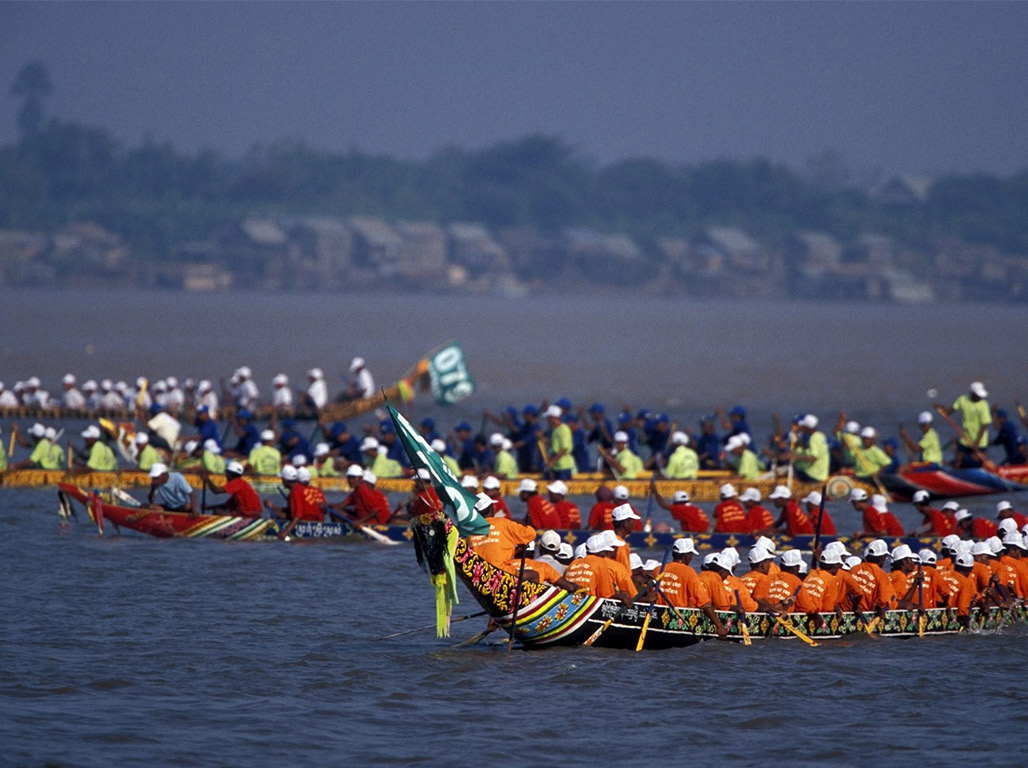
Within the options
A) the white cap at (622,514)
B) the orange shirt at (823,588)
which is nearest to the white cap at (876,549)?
the orange shirt at (823,588)

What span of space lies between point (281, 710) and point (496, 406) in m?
35.0

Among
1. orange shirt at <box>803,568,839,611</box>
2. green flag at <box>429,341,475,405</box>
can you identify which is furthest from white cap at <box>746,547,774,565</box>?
green flag at <box>429,341,475,405</box>

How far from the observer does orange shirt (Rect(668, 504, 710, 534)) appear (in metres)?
25.0

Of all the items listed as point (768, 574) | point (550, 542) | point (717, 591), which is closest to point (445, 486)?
point (550, 542)

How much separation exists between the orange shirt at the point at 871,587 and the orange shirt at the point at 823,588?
276 millimetres

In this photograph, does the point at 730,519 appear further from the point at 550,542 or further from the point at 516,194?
the point at 516,194

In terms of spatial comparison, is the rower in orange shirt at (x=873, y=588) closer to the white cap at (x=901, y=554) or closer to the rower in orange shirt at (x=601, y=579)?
the white cap at (x=901, y=554)

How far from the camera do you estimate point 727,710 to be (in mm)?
17516

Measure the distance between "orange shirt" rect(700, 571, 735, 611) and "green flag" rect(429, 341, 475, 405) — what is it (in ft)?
70.9

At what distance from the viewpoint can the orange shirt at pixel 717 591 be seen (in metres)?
19.0

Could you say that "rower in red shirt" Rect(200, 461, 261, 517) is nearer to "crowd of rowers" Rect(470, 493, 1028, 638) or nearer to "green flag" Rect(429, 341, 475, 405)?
"crowd of rowers" Rect(470, 493, 1028, 638)

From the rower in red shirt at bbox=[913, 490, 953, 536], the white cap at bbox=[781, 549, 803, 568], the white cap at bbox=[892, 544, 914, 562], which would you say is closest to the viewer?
the white cap at bbox=[781, 549, 803, 568]

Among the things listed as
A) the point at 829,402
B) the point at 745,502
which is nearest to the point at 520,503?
the point at 745,502

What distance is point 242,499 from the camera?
2612cm
